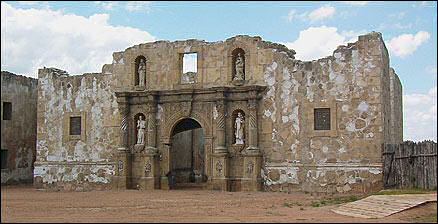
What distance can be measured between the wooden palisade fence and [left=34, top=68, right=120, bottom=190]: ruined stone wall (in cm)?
1055

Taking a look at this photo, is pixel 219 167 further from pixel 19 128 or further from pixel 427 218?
pixel 19 128

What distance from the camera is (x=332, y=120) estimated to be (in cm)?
2189

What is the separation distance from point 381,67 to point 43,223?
1304 cm

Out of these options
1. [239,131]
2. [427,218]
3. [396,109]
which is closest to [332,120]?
[239,131]

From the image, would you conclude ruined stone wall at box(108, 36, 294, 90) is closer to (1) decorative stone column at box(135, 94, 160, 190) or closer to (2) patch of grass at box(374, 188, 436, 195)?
(1) decorative stone column at box(135, 94, 160, 190)

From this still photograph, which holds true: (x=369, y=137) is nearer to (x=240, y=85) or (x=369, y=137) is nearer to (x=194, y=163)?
(x=240, y=85)

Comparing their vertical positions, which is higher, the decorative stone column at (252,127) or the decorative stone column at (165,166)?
the decorative stone column at (252,127)

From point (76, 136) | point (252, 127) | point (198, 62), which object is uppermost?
point (198, 62)

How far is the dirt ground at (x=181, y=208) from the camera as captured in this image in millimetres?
13852

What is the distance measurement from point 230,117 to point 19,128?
11485mm

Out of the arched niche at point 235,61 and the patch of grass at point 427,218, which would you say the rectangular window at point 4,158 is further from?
the patch of grass at point 427,218

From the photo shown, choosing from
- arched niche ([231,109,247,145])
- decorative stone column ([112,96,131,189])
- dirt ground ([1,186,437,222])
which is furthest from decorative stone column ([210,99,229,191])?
decorative stone column ([112,96,131,189])

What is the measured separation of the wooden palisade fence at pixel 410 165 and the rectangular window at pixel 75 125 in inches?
483

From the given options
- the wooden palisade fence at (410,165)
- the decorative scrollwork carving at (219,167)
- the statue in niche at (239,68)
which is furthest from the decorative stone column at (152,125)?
the wooden palisade fence at (410,165)
